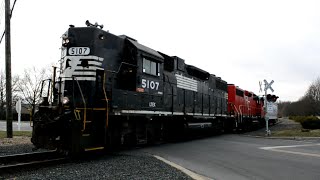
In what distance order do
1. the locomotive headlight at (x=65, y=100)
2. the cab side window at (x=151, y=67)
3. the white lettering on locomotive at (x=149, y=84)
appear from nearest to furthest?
the locomotive headlight at (x=65, y=100)
the white lettering on locomotive at (x=149, y=84)
the cab side window at (x=151, y=67)

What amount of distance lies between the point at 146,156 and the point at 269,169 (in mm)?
3648

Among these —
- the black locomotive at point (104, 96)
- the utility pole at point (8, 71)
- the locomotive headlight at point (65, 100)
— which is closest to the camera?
the black locomotive at point (104, 96)

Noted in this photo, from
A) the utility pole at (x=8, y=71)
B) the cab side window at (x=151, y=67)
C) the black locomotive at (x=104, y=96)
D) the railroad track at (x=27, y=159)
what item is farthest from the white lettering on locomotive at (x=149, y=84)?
the utility pole at (x=8, y=71)

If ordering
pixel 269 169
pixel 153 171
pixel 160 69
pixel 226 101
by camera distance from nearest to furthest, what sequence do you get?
pixel 153 171 → pixel 269 169 → pixel 160 69 → pixel 226 101

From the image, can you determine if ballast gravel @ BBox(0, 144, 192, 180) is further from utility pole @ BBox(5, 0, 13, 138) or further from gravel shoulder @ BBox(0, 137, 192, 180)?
utility pole @ BBox(5, 0, 13, 138)

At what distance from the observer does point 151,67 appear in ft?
42.8

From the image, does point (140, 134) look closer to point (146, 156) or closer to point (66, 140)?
point (146, 156)

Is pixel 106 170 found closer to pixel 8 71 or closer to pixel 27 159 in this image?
pixel 27 159

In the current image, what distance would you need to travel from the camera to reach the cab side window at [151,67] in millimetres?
12547

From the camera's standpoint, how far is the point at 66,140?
922 centimetres

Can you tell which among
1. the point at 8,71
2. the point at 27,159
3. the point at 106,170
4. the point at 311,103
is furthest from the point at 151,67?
the point at 311,103

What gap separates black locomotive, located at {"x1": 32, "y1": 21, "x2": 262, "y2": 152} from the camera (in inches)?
368

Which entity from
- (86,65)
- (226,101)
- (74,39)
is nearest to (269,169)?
(86,65)

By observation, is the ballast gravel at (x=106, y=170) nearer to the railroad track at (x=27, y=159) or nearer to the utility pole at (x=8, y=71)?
the railroad track at (x=27, y=159)
